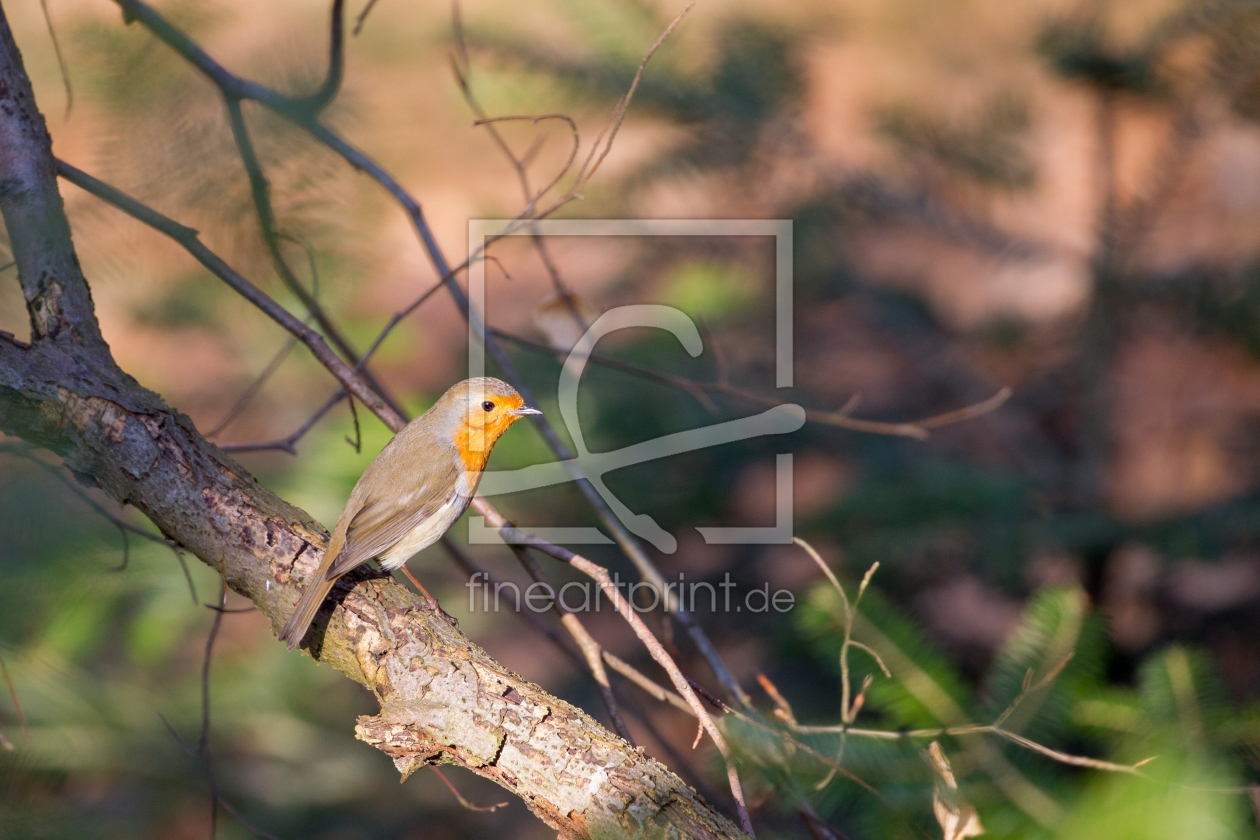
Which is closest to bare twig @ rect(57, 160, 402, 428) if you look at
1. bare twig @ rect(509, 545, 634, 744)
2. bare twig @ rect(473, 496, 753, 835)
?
bare twig @ rect(473, 496, 753, 835)

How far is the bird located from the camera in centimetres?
216

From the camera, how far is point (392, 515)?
7.24 feet

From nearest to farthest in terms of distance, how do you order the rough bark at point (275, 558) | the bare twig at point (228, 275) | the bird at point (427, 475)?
1. the rough bark at point (275, 558)
2. the bare twig at point (228, 275)
3. the bird at point (427, 475)

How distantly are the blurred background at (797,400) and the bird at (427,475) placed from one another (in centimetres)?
31

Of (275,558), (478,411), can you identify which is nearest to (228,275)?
(275,558)

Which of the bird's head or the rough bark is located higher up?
the rough bark

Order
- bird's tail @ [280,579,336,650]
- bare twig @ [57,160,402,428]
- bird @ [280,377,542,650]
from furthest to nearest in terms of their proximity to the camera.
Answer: bird @ [280,377,542,650]
bare twig @ [57,160,402,428]
bird's tail @ [280,579,336,650]

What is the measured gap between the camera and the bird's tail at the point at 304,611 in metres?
1.49

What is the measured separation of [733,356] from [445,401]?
1602mm

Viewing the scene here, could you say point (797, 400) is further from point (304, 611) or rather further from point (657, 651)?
point (304, 611)

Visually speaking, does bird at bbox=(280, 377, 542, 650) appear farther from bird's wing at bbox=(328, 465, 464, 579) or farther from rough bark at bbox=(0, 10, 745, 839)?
rough bark at bbox=(0, 10, 745, 839)

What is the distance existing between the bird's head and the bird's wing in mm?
94

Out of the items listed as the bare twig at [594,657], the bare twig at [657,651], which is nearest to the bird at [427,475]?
the bare twig at [657,651]

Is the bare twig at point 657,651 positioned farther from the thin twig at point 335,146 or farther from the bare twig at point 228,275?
the bare twig at point 228,275
